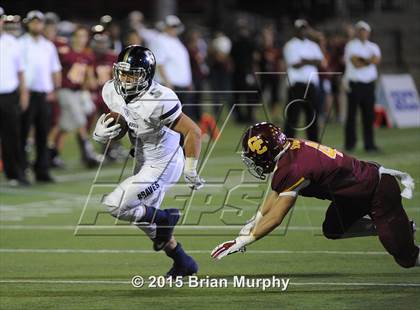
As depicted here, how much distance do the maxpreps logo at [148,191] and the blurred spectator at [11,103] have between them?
5.65 m

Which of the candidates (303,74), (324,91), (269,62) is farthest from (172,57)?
(269,62)

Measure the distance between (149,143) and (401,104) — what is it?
1276cm

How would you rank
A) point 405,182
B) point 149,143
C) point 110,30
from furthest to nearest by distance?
point 110,30, point 149,143, point 405,182

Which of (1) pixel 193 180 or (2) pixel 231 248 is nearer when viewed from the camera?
(2) pixel 231 248

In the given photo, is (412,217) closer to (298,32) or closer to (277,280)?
(277,280)

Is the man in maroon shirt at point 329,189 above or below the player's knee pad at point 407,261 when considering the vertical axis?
above

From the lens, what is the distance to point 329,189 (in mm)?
6625

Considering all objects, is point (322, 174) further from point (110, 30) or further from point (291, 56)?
point (110, 30)

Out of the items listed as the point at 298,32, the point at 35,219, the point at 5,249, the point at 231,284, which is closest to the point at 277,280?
the point at 231,284

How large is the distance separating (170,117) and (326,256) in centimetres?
188

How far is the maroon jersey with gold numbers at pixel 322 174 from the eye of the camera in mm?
6332

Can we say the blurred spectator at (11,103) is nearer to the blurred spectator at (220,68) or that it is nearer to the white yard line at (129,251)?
the white yard line at (129,251)

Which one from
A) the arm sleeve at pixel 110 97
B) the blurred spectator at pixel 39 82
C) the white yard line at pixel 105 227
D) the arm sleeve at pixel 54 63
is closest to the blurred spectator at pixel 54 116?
the arm sleeve at pixel 54 63

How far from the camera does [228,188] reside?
39.8 feet
